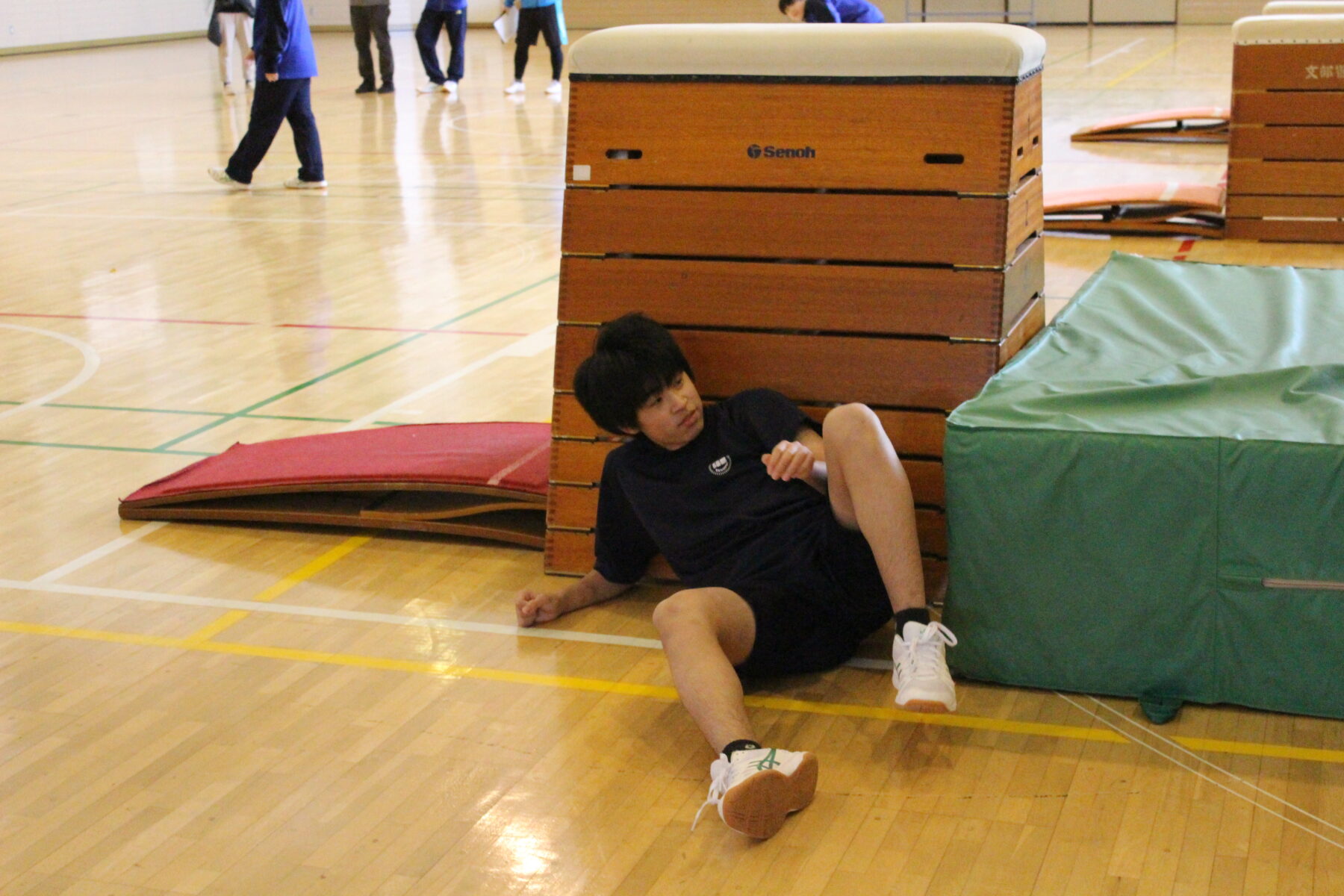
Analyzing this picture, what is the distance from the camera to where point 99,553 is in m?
3.96

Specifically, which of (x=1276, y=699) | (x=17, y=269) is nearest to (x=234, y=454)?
(x=1276, y=699)

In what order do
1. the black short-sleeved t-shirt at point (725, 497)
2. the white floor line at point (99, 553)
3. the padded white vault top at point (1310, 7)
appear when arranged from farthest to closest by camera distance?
the padded white vault top at point (1310, 7), the white floor line at point (99, 553), the black short-sleeved t-shirt at point (725, 497)

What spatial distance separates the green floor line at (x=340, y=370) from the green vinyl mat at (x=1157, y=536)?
295 cm

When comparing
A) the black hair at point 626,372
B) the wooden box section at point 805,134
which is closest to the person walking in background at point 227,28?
the wooden box section at point 805,134

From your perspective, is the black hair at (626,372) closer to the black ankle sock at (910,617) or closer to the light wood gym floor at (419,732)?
the light wood gym floor at (419,732)

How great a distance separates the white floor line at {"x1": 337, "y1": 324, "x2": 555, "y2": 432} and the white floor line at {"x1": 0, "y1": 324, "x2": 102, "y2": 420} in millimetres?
1306

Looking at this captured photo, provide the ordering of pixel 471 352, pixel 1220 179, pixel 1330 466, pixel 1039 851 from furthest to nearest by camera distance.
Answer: pixel 1220 179
pixel 471 352
pixel 1330 466
pixel 1039 851

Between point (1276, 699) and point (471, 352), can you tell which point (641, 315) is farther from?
point (471, 352)

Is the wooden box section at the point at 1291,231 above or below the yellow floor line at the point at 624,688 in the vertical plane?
above

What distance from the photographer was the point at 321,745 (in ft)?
9.53

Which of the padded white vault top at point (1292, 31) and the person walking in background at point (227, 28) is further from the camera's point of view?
the person walking in background at point (227, 28)

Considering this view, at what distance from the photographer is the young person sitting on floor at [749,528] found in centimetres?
279

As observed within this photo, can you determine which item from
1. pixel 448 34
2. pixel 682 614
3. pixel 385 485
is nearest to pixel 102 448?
pixel 385 485

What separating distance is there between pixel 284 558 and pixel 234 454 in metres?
0.63
